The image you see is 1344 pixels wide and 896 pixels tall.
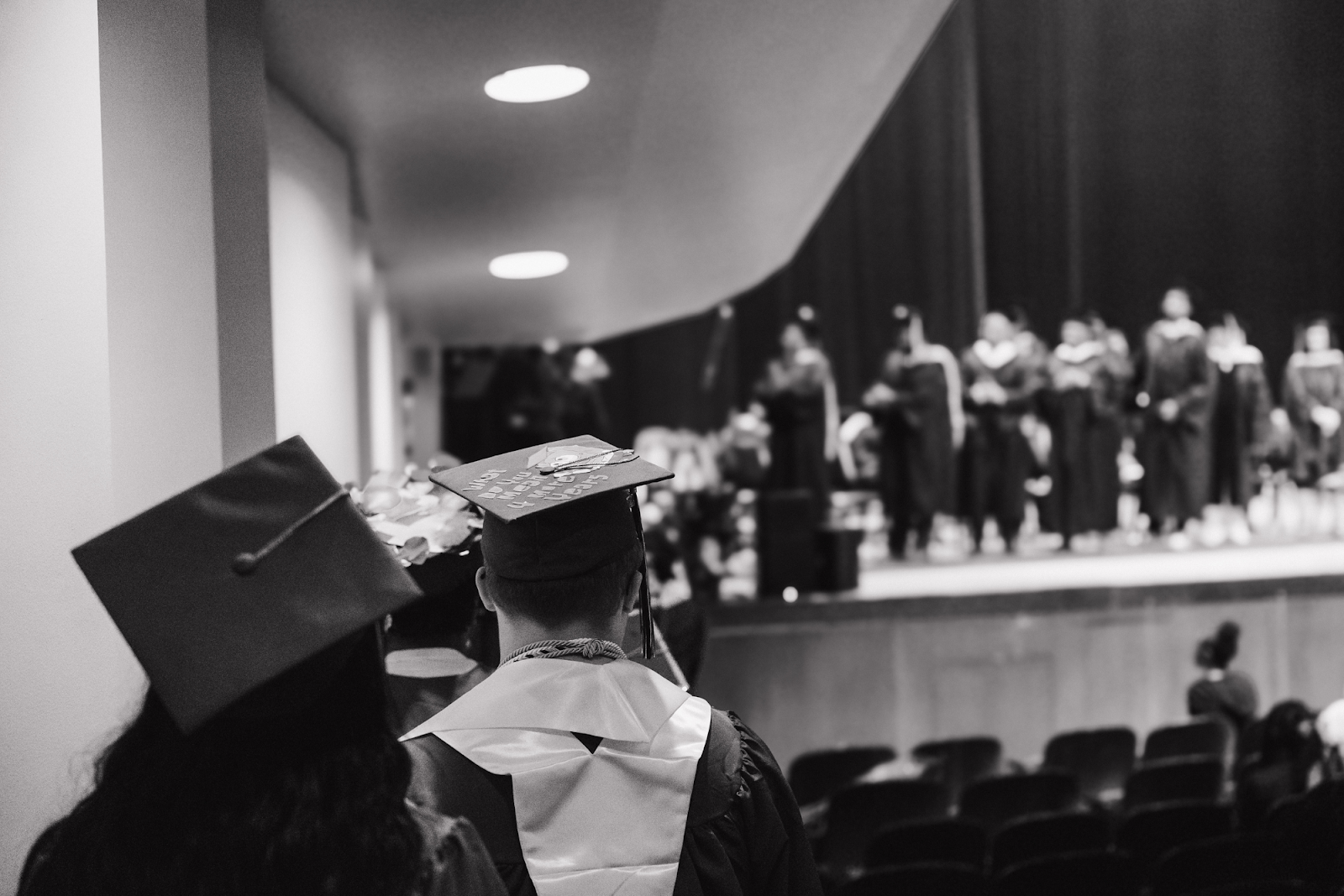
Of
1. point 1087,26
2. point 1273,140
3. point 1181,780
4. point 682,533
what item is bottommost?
point 1181,780

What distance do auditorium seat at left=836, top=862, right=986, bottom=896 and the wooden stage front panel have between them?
4.72 metres

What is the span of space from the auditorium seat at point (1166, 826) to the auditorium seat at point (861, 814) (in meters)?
0.83

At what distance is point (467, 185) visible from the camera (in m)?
5.55

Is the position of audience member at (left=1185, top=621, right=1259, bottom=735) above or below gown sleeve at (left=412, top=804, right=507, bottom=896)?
below

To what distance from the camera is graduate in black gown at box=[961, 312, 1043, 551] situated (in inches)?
413

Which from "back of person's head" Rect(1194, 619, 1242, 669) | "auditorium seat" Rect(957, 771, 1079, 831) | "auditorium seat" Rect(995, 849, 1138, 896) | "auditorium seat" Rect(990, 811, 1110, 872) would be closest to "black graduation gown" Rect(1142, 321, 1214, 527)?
"back of person's head" Rect(1194, 619, 1242, 669)

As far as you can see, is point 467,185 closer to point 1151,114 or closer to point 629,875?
point 629,875

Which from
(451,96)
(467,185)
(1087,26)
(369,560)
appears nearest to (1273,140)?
(1087,26)

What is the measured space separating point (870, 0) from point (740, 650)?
5.43 m

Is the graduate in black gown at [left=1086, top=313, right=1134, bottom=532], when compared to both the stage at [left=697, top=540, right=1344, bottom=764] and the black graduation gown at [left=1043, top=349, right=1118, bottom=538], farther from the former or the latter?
the stage at [left=697, top=540, right=1344, bottom=764]

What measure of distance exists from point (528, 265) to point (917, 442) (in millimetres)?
4230

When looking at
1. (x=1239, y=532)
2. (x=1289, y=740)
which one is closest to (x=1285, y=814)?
(x=1289, y=740)

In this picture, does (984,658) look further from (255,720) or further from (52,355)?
(255,720)

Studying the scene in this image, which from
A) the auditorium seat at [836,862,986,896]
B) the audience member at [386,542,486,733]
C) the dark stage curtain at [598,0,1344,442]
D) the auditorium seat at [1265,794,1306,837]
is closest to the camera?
the audience member at [386,542,486,733]
